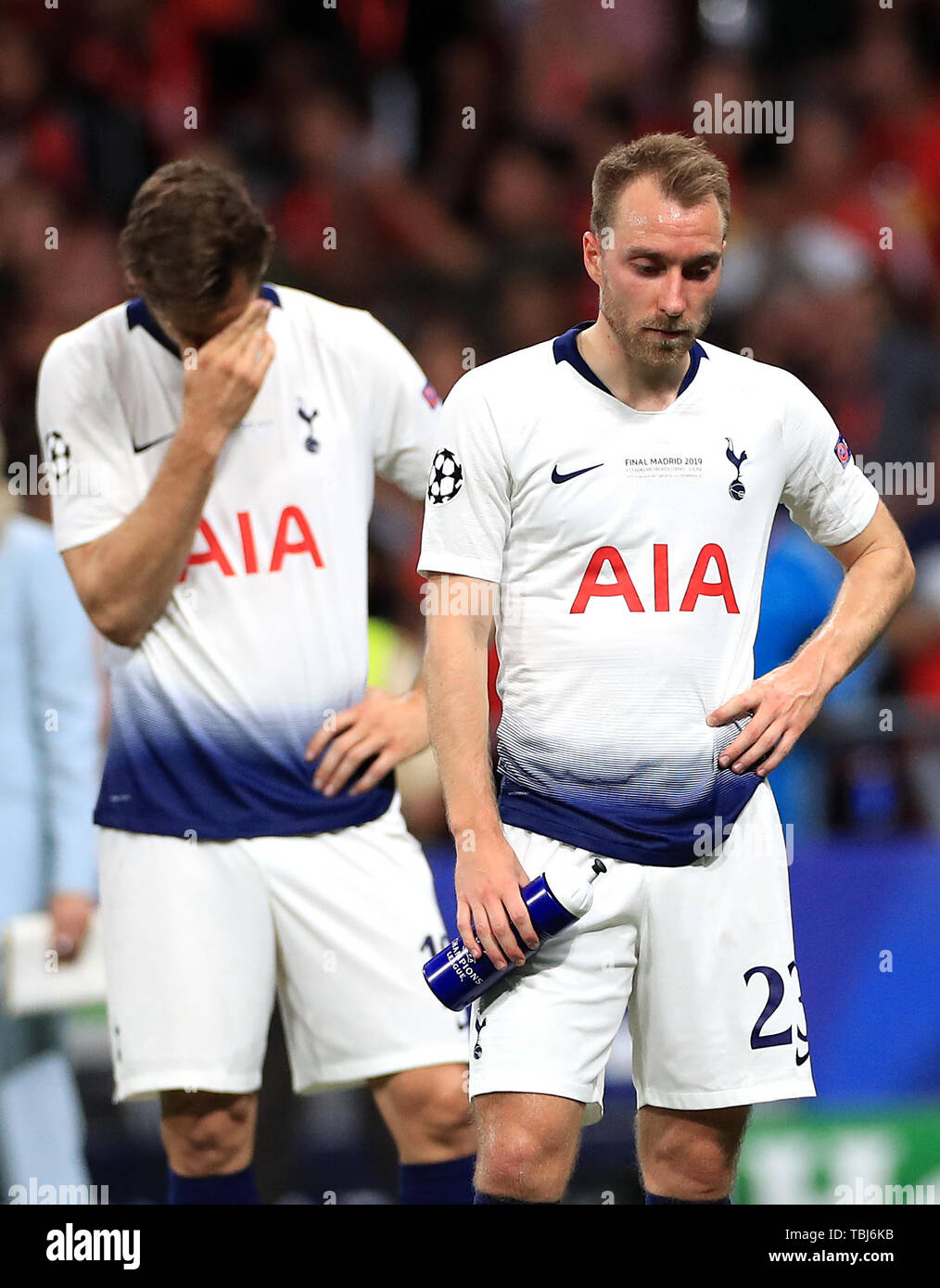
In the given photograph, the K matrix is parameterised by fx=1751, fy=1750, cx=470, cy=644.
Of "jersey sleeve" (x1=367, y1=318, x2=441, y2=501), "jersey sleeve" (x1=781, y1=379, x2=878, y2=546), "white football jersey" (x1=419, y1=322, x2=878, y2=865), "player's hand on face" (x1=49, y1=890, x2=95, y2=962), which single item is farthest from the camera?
"player's hand on face" (x1=49, y1=890, x2=95, y2=962)

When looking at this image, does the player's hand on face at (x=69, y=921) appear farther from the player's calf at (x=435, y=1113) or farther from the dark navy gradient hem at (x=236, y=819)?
the player's calf at (x=435, y=1113)

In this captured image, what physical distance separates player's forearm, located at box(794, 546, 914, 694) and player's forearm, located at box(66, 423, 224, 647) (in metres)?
1.19

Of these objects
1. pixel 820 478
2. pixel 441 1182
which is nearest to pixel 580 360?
pixel 820 478

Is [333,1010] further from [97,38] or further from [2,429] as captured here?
[97,38]

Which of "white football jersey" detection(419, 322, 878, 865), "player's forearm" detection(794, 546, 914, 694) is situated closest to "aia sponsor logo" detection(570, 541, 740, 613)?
"white football jersey" detection(419, 322, 878, 865)

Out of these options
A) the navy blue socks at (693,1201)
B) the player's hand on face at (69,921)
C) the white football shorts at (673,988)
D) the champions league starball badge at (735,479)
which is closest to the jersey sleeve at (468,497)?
the champions league starball badge at (735,479)

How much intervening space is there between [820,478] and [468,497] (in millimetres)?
666

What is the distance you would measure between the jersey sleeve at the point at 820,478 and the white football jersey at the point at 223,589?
3.06 feet

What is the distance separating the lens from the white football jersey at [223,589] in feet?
11.4

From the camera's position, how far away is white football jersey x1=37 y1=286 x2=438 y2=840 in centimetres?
349

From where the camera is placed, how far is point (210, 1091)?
345 cm

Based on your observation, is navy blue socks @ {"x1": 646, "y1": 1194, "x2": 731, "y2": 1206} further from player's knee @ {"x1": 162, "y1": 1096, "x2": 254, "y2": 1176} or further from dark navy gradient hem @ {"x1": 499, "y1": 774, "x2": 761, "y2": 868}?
player's knee @ {"x1": 162, "y1": 1096, "x2": 254, "y2": 1176}

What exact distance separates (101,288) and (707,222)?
4.22 metres

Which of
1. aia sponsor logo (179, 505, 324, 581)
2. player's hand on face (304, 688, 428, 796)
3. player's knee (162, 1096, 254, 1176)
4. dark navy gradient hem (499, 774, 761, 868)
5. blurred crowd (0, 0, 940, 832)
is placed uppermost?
blurred crowd (0, 0, 940, 832)
